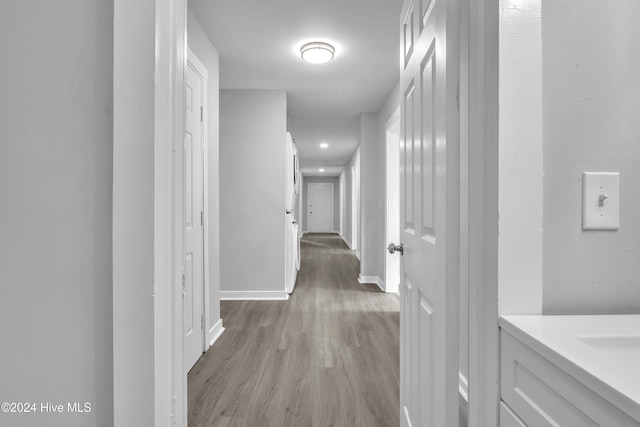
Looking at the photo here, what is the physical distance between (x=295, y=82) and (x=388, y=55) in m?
1.03

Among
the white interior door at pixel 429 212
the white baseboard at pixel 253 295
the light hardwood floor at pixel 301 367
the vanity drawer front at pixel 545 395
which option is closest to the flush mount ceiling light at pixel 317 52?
the white interior door at pixel 429 212

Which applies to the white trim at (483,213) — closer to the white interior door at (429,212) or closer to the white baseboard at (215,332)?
the white interior door at (429,212)

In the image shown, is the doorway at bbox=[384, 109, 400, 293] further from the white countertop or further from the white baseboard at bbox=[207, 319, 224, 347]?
the white countertop

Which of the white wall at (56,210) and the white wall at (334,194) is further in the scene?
the white wall at (334,194)

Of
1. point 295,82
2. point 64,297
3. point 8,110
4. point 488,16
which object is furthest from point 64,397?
point 295,82

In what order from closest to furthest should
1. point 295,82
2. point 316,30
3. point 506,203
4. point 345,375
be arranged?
point 506,203
point 345,375
point 316,30
point 295,82

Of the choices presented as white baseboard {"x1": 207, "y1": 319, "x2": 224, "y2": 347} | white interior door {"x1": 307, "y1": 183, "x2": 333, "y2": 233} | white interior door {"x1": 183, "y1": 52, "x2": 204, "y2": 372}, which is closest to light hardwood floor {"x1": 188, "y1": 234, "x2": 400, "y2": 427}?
white baseboard {"x1": 207, "y1": 319, "x2": 224, "y2": 347}

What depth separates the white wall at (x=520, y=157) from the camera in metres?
0.67

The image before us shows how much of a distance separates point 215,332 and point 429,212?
2.19 m

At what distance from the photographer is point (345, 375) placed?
1.98m

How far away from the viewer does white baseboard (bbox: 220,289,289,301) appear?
3.59 m

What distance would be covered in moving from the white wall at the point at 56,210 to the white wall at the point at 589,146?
3.18 ft

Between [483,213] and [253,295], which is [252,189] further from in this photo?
[483,213]

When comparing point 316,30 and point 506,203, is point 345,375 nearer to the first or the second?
point 506,203
